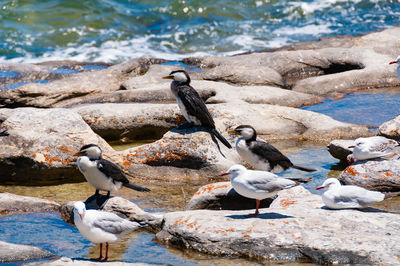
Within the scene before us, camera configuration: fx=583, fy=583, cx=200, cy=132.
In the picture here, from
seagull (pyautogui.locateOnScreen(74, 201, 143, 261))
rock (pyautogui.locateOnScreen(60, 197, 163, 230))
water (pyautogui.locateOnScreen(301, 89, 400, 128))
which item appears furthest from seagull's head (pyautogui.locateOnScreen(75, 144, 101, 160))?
water (pyautogui.locateOnScreen(301, 89, 400, 128))

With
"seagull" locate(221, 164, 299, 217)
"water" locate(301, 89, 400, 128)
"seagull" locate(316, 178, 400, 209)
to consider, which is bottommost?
"water" locate(301, 89, 400, 128)

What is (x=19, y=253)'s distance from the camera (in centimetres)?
565

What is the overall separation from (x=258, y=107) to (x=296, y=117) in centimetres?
74

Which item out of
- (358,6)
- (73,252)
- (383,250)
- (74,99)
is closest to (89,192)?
(73,252)

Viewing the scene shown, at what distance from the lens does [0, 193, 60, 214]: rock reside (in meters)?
7.26

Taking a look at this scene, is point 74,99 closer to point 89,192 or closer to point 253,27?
point 89,192

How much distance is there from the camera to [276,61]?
51.3 feet

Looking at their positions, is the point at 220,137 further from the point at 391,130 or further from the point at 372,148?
the point at 391,130

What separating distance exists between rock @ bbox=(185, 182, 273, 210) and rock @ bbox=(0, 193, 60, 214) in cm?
175

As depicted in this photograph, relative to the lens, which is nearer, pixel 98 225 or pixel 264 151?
pixel 98 225

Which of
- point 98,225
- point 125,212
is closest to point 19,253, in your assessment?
point 98,225

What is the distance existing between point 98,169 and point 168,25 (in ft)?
57.9

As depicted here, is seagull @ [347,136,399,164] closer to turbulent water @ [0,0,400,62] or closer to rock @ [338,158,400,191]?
rock @ [338,158,400,191]

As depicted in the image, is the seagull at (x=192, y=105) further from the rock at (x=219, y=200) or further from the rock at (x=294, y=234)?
the rock at (x=294, y=234)
